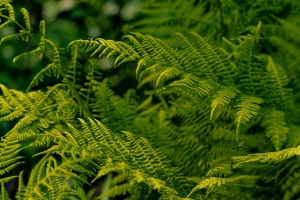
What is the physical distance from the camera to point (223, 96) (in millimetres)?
804

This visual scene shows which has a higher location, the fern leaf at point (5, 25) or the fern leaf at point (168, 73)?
the fern leaf at point (5, 25)

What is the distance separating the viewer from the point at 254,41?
0.90 meters

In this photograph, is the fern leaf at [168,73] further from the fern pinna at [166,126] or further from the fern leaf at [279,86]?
the fern leaf at [279,86]

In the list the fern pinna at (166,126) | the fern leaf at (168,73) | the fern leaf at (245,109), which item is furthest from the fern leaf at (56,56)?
the fern leaf at (245,109)

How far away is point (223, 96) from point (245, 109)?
4 centimetres

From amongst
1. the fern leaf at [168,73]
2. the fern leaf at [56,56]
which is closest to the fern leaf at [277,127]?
the fern leaf at [168,73]

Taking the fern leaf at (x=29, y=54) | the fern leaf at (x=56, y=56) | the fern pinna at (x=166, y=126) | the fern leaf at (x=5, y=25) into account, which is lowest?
the fern pinna at (x=166, y=126)

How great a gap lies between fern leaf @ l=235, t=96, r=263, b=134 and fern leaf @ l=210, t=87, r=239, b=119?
0.06 feet

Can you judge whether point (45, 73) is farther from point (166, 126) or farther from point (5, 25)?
point (166, 126)

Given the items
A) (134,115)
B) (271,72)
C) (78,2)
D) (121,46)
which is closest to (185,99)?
(134,115)

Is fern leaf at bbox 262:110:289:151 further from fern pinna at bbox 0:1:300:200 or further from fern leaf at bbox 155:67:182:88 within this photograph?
fern leaf at bbox 155:67:182:88

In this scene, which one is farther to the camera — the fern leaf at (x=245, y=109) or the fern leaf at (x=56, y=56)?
the fern leaf at (x=56, y=56)

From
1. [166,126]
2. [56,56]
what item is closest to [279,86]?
[166,126]

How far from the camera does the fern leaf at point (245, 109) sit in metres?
0.77
